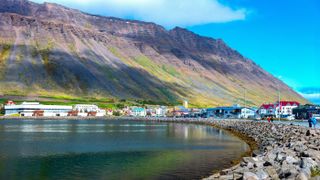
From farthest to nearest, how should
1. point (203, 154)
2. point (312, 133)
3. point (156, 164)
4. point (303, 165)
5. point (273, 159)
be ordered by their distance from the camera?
point (312, 133) < point (203, 154) < point (156, 164) < point (273, 159) < point (303, 165)

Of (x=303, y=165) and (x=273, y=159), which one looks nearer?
(x=303, y=165)

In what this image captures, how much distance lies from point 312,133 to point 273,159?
25.3 metres

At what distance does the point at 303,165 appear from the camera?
2958cm

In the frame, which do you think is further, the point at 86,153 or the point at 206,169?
the point at 86,153

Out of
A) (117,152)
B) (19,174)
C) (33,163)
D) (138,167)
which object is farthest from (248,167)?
(117,152)

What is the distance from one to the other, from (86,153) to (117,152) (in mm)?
3926

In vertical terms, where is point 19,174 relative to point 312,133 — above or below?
below

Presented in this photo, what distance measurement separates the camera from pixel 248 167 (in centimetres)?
3106

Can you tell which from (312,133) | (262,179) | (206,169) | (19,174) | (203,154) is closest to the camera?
(262,179)

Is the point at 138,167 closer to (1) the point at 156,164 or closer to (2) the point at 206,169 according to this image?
(1) the point at 156,164

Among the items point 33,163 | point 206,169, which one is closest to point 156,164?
point 206,169

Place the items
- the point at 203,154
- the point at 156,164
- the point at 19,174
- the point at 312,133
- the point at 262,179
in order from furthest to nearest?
the point at 312,133, the point at 203,154, the point at 156,164, the point at 19,174, the point at 262,179

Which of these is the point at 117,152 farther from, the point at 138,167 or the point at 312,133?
the point at 312,133

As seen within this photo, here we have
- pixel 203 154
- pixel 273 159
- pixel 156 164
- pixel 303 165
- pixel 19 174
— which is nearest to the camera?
pixel 303 165
